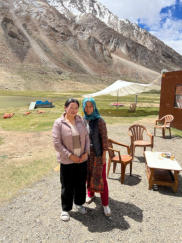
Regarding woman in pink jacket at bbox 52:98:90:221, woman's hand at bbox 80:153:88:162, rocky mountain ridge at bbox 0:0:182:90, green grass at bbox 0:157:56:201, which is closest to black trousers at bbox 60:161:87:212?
woman in pink jacket at bbox 52:98:90:221

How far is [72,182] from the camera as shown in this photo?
341cm

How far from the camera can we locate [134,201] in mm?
4133

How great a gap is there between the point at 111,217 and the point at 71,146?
1.48 m

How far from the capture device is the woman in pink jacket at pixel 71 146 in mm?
3123

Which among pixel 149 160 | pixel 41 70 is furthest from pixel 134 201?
pixel 41 70

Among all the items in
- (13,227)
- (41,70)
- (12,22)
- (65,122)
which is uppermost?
(12,22)

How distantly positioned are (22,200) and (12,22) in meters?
86.2

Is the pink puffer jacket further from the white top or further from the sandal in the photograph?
the white top

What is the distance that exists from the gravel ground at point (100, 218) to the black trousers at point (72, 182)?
1.07 ft

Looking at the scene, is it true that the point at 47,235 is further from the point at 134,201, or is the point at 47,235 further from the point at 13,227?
the point at 134,201

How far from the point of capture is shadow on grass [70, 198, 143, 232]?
3.40 metres

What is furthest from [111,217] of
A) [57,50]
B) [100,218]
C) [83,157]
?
[57,50]

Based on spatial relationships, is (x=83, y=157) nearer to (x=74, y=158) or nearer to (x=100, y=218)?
(x=74, y=158)

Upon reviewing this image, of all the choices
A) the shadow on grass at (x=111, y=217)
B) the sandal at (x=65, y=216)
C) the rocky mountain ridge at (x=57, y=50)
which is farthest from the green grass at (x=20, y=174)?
the rocky mountain ridge at (x=57, y=50)
